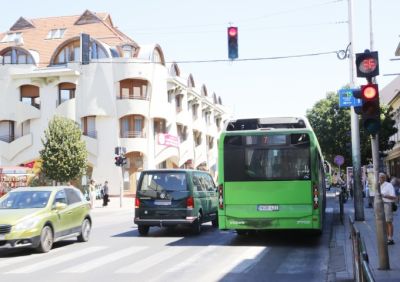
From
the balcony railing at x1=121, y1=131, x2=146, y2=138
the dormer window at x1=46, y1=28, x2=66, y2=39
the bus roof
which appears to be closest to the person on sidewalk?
the bus roof

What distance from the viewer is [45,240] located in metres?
12.4

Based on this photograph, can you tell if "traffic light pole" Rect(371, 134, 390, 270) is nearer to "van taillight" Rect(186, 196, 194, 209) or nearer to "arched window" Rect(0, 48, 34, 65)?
"van taillight" Rect(186, 196, 194, 209)

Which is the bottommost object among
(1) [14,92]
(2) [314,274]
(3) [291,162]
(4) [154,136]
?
(2) [314,274]

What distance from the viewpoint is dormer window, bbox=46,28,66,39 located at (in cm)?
5334

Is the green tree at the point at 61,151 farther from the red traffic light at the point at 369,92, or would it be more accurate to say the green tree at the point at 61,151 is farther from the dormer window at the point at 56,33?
the red traffic light at the point at 369,92

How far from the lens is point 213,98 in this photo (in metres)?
76.8

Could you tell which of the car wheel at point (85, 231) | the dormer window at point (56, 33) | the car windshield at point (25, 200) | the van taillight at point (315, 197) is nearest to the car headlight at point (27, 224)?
the car windshield at point (25, 200)

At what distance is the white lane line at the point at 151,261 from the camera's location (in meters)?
10.0

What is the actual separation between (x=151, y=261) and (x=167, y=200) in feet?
15.1

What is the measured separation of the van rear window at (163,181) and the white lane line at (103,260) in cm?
272

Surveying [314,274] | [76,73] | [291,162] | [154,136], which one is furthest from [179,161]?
[314,274]

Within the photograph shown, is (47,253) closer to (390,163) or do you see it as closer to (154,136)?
(154,136)

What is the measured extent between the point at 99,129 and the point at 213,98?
1214 inches

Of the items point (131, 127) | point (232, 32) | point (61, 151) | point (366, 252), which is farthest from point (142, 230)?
point (131, 127)
